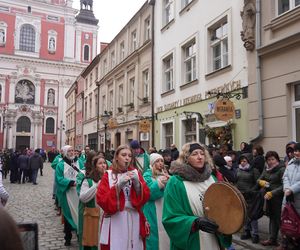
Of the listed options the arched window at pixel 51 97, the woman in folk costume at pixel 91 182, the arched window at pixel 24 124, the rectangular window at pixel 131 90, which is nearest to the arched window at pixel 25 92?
the arched window at pixel 51 97

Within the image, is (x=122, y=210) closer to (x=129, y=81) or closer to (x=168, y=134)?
(x=168, y=134)

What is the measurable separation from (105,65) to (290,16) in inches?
863

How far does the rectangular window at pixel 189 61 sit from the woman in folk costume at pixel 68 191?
8422 millimetres

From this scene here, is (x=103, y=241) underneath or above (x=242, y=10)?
underneath

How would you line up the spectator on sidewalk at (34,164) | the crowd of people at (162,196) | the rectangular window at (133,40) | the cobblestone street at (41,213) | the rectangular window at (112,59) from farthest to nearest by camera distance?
1. the rectangular window at (112,59)
2. the rectangular window at (133,40)
3. the spectator on sidewalk at (34,164)
4. the cobblestone street at (41,213)
5. the crowd of people at (162,196)

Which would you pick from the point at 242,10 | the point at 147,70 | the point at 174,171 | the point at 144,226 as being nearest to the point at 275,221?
the point at 144,226

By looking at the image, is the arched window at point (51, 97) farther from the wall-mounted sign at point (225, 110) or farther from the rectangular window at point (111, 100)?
the wall-mounted sign at point (225, 110)

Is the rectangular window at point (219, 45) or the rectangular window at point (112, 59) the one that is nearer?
the rectangular window at point (219, 45)

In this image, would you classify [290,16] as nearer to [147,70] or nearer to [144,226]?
[144,226]

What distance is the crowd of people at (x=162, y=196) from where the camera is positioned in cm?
343

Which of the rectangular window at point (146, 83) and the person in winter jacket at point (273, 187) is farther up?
the rectangular window at point (146, 83)

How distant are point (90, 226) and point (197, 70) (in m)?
9.94

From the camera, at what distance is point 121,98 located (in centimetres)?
2505

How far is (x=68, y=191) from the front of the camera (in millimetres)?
7078
